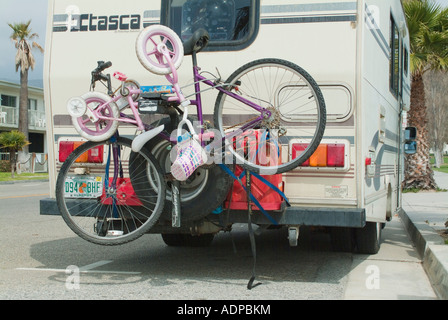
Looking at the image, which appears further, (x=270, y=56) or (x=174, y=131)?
(x=270, y=56)

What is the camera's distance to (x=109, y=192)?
18.3ft

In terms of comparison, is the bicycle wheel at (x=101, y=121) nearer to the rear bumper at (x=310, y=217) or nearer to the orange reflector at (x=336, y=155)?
the rear bumper at (x=310, y=217)

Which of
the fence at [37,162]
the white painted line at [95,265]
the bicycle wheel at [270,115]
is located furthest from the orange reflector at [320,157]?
the fence at [37,162]

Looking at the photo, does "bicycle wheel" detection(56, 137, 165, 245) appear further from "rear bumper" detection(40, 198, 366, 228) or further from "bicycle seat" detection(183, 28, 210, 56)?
"bicycle seat" detection(183, 28, 210, 56)

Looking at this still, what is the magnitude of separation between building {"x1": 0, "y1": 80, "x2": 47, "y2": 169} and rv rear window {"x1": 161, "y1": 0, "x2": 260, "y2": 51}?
106ft

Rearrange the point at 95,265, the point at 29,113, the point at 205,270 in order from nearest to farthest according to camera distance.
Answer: the point at 205,270 < the point at 95,265 < the point at 29,113

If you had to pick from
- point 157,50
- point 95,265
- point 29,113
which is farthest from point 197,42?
point 29,113

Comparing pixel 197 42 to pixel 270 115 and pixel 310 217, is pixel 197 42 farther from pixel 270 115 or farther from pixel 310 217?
pixel 310 217

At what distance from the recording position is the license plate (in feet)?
18.6

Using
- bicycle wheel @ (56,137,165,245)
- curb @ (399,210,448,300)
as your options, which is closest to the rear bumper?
bicycle wheel @ (56,137,165,245)

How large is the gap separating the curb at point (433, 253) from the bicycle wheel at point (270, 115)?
65.3 inches

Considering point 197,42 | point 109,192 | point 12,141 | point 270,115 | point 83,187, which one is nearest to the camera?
point 197,42

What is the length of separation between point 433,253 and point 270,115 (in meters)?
2.39
